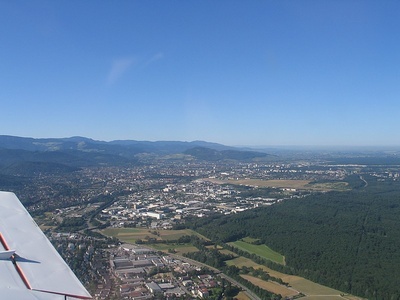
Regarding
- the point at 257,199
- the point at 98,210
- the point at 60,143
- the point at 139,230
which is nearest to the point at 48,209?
the point at 98,210

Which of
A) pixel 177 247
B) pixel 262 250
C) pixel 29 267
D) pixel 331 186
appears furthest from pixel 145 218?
pixel 331 186

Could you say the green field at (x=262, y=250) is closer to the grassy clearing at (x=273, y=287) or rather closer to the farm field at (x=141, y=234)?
the grassy clearing at (x=273, y=287)

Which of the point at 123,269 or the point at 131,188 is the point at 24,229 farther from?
the point at 131,188

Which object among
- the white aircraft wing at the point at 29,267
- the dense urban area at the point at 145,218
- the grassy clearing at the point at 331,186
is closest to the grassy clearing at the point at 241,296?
the dense urban area at the point at 145,218

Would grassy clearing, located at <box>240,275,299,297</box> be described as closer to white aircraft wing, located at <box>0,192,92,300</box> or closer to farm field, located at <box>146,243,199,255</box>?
farm field, located at <box>146,243,199,255</box>

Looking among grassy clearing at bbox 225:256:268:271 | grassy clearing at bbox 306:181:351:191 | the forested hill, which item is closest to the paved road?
grassy clearing at bbox 225:256:268:271
